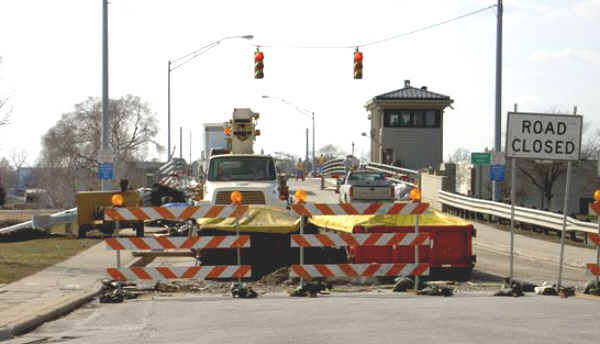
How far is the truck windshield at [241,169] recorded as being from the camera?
22172mm

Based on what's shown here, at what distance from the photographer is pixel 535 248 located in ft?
71.6

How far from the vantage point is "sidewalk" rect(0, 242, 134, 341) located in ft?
32.6

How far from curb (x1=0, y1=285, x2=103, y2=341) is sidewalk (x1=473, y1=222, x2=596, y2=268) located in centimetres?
1167

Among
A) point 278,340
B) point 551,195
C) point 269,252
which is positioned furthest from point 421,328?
point 551,195

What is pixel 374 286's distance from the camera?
13.8 m

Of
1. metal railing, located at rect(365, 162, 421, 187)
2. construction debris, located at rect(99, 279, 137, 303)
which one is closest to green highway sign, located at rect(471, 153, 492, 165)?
metal railing, located at rect(365, 162, 421, 187)

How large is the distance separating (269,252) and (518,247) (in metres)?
9.56

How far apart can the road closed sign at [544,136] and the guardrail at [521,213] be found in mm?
8494

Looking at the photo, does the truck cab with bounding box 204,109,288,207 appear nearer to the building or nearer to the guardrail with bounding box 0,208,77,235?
the guardrail with bounding box 0,208,77,235

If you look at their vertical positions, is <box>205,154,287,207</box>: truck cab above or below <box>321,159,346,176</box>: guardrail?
above

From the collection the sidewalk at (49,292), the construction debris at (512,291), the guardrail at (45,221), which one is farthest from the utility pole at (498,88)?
the construction debris at (512,291)

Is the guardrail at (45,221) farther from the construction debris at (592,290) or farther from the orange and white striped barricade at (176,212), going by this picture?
the construction debris at (592,290)

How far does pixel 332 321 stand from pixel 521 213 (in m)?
18.6

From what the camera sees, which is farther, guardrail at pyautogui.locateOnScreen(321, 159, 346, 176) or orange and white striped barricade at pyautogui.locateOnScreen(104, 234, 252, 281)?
guardrail at pyautogui.locateOnScreen(321, 159, 346, 176)
